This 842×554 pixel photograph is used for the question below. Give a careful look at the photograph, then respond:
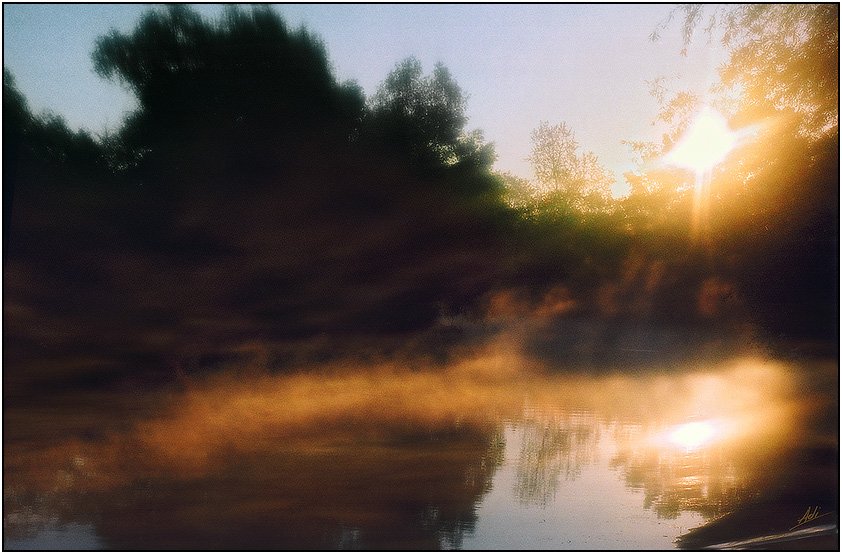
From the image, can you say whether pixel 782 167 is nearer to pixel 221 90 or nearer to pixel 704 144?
pixel 704 144

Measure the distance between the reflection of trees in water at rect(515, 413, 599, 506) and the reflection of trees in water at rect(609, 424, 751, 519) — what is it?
221mm

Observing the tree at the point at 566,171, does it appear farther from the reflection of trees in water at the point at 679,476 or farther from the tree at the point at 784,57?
the reflection of trees in water at the point at 679,476

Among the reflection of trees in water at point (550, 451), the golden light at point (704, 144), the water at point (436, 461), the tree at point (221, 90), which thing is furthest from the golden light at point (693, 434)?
the tree at point (221, 90)

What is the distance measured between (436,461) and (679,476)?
168cm

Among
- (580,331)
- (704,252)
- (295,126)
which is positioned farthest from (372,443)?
(704,252)

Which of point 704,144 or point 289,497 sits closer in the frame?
point 289,497

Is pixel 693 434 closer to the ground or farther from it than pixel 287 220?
closer to the ground

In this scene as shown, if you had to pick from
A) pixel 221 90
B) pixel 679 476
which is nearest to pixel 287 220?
pixel 221 90

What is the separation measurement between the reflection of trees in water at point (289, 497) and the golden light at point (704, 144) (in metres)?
2.57

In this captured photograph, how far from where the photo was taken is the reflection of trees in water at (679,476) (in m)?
3.64

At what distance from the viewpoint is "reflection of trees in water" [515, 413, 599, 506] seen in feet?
12.4

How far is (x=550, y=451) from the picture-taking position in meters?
3.90

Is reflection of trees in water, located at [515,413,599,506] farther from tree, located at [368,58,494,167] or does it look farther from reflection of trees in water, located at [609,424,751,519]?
tree, located at [368,58,494,167]

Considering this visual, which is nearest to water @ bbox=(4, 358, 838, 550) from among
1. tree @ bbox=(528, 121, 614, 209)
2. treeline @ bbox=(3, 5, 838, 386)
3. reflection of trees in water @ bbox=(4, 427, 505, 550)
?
reflection of trees in water @ bbox=(4, 427, 505, 550)
